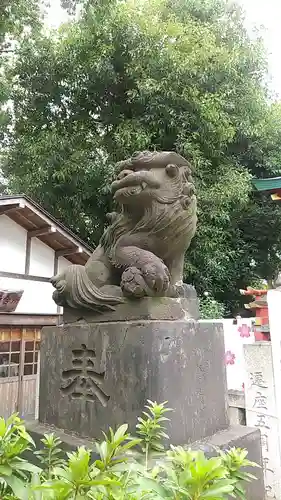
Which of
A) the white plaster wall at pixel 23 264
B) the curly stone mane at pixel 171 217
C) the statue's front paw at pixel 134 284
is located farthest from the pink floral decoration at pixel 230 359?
the statue's front paw at pixel 134 284

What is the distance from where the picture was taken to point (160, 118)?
8.75m

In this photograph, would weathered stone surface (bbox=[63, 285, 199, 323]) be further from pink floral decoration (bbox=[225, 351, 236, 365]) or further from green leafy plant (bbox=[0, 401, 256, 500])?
pink floral decoration (bbox=[225, 351, 236, 365])

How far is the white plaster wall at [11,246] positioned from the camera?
764 centimetres

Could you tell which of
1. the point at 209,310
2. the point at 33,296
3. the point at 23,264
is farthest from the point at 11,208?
the point at 209,310

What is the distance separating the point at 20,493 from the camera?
998 millimetres

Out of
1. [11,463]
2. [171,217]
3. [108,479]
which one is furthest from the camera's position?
[171,217]

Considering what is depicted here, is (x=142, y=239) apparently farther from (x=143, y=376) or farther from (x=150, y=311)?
(x=143, y=376)

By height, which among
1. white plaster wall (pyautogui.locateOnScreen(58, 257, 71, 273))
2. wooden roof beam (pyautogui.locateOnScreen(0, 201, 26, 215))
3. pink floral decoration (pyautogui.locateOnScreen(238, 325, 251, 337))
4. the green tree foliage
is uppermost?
the green tree foliage

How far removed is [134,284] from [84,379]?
28.1 inches

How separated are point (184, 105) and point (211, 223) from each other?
8.89 feet

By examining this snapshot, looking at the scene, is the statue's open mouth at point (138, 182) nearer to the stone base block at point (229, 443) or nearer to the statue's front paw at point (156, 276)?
the statue's front paw at point (156, 276)

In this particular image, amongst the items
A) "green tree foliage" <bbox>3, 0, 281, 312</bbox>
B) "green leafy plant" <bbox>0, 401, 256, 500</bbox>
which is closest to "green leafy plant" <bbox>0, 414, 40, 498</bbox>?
"green leafy plant" <bbox>0, 401, 256, 500</bbox>

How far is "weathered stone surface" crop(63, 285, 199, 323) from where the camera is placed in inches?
91.3

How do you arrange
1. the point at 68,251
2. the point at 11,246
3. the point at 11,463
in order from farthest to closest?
the point at 68,251 → the point at 11,246 → the point at 11,463
